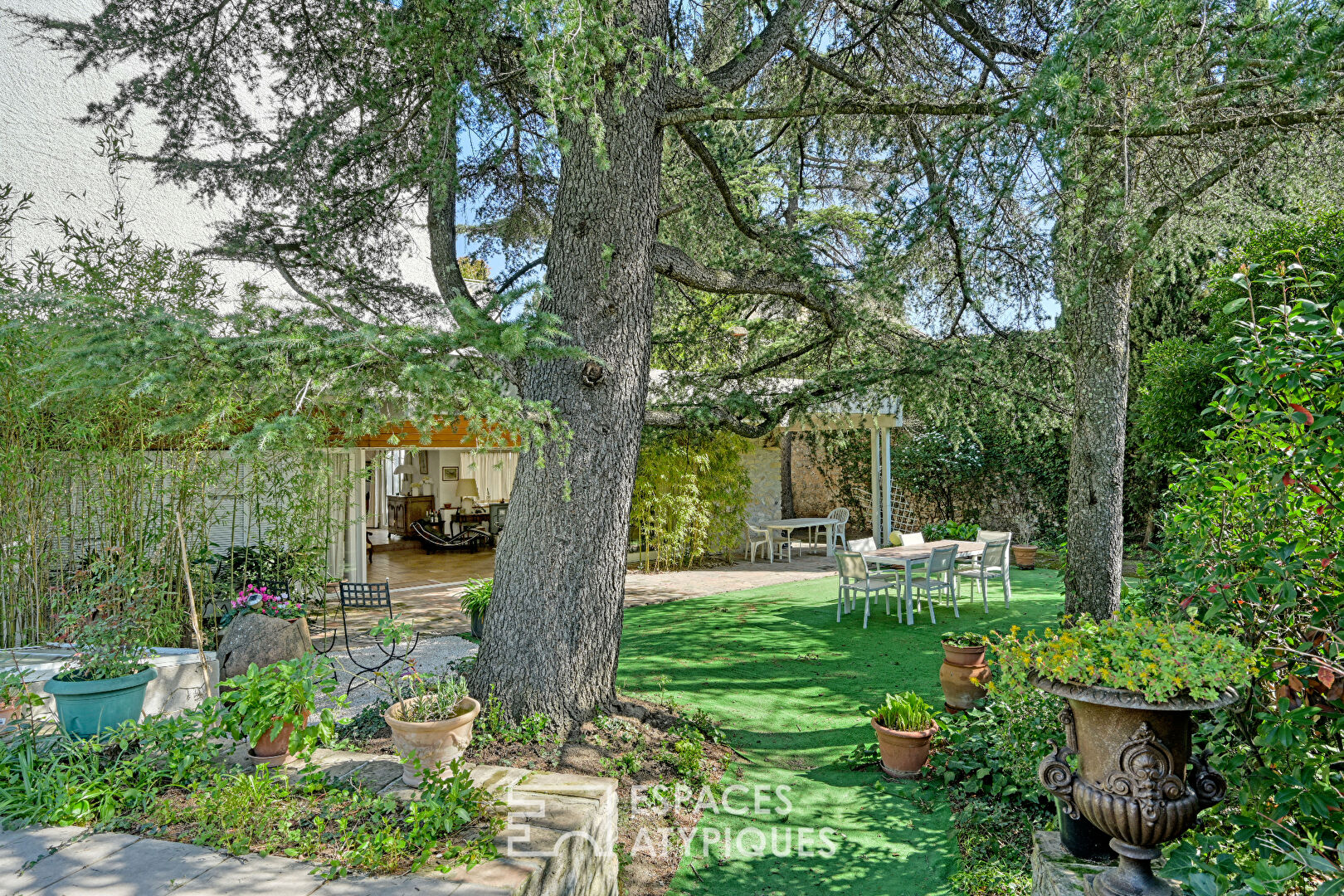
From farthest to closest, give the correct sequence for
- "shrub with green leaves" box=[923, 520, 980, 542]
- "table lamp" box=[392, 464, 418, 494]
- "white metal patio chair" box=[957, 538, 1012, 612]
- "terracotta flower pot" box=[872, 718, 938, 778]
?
"table lamp" box=[392, 464, 418, 494], "shrub with green leaves" box=[923, 520, 980, 542], "white metal patio chair" box=[957, 538, 1012, 612], "terracotta flower pot" box=[872, 718, 938, 778]

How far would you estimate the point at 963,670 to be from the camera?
16.1 ft

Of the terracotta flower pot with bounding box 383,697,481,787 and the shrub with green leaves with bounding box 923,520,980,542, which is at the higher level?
the shrub with green leaves with bounding box 923,520,980,542

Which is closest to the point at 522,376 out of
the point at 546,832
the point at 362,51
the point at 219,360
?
the point at 219,360

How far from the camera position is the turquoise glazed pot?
367 centimetres

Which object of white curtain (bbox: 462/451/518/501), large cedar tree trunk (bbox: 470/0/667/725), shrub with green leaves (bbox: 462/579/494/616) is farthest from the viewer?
white curtain (bbox: 462/451/518/501)

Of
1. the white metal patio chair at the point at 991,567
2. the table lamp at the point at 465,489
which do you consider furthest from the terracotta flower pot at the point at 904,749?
the table lamp at the point at 465,489

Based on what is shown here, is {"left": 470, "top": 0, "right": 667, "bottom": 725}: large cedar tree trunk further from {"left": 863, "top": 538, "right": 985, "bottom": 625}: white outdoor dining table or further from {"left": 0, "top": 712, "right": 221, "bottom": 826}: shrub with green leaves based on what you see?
{"left": 863, "top": 538, "right": 985, "bottom": 625}: white outdoor dining table

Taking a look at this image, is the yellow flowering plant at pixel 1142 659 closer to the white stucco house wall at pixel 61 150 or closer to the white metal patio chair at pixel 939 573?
the white metal patio chair at pixel 939 573

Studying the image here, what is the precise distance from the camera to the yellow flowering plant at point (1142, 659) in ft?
7.18

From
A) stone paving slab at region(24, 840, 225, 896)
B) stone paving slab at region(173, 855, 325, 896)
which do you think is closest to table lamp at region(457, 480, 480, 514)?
stone paving slab at region(24, 840, 225, 896)

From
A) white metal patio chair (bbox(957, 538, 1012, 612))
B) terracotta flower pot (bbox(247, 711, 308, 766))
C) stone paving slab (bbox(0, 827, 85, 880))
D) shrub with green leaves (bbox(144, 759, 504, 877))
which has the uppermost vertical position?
white metal patio chair (bbox(957, 538, 1012, 612))

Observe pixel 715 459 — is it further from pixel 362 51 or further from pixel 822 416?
pixel 362 51

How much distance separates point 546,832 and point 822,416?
14.4ft

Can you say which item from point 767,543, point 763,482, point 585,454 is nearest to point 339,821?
point 585,454
